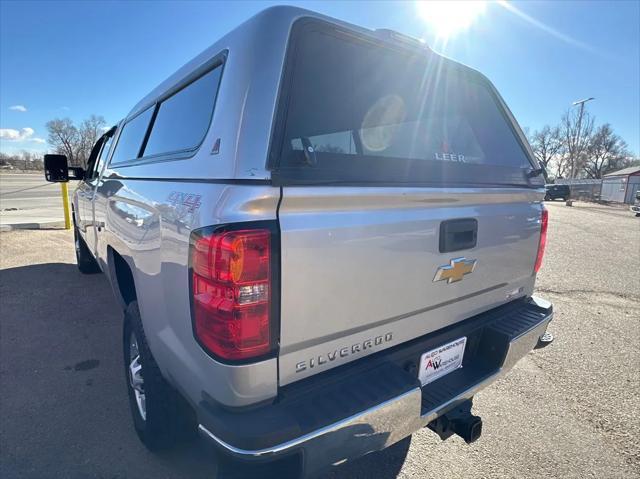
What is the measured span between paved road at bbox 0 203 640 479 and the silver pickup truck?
40 cm

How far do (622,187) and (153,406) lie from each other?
4191 cm

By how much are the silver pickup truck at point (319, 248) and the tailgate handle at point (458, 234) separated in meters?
0.01

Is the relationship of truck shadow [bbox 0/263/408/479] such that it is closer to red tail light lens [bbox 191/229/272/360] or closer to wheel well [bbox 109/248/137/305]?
red tail light lens [bbox 191/229/272/360]

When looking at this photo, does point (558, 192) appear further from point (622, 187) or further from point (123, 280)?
point (123, 280)

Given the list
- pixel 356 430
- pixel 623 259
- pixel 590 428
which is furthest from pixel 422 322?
pixel 623 259

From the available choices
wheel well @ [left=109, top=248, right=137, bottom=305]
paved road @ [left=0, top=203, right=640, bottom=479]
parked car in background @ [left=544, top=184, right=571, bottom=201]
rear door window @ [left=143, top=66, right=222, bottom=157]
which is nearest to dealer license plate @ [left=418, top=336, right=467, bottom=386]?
paved road @ [left=0, top=203, right=640, bottom=479]

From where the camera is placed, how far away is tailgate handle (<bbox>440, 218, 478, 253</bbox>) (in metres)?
1.82

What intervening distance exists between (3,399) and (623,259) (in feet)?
33.1

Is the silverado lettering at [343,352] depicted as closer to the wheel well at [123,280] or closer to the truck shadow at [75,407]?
the truck shadow at [75,407]

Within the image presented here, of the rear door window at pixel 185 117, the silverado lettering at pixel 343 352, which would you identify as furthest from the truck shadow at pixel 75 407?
the rear door window at pixel 185 117

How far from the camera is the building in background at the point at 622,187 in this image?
106 ft

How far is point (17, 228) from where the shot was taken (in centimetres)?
930

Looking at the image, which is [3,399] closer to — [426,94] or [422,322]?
[422,322]

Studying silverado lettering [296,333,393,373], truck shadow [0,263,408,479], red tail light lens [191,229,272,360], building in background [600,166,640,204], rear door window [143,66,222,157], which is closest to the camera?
red tail light lens [191,229,272,360]
